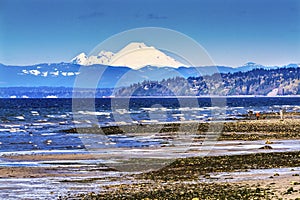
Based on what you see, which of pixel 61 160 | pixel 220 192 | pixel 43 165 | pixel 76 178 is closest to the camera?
pixel 220 192

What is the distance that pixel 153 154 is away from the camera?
3825 centimetres

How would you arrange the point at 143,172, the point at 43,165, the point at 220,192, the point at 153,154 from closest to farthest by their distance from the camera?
the point at 220,192 < the point at 143,172 < the point at 43,165 < the point at 153,154

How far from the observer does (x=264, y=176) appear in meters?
25.2

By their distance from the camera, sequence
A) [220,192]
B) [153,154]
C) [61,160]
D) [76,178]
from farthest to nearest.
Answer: [153,154] < [61,160] < [76,178] < [220,192]

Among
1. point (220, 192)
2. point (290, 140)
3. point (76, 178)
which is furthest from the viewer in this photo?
point (290, 140)

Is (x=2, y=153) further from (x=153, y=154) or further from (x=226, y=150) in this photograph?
(x=226, y=150)

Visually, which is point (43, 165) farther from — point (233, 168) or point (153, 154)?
point (233, 168)

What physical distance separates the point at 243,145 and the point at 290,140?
18.9 ft

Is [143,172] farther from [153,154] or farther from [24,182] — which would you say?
[153,154]

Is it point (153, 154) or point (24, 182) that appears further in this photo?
point (153, 154)

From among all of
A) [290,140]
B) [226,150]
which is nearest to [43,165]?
[226,150]

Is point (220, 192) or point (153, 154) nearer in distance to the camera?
point (220, 192)

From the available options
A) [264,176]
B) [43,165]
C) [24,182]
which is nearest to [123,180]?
[24,182]

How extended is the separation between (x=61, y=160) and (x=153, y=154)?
567 centimetres
